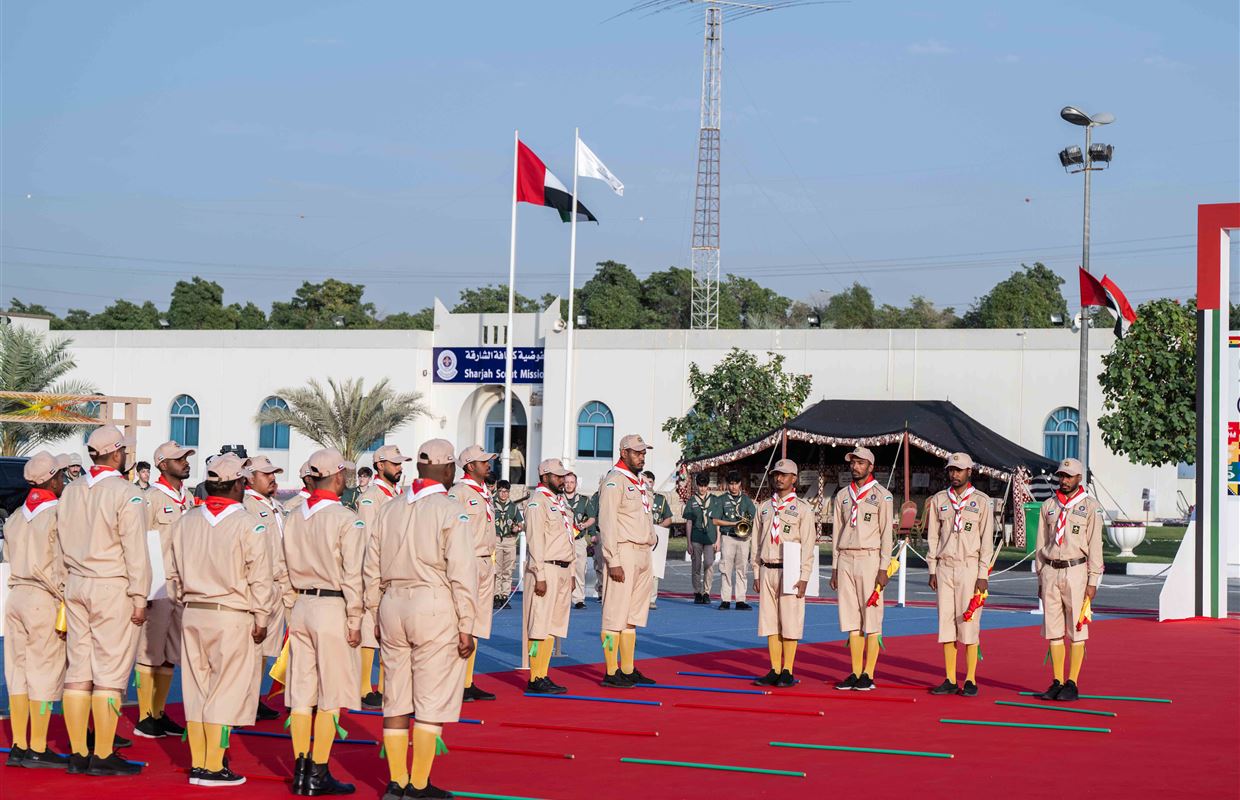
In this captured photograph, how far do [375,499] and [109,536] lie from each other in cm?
256

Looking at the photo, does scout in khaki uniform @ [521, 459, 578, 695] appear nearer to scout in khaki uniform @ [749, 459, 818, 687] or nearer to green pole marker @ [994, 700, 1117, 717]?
scout in khaki uniform @ [749, 459, 818, 687]

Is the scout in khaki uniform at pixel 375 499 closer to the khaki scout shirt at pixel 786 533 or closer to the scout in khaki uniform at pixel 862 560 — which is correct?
the khaki scout shirt at pixel 786 533

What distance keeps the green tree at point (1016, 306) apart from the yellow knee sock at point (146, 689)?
5909cm

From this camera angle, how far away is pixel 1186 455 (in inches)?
1324

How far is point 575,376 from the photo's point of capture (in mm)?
46281

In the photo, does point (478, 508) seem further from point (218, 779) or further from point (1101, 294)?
point (1101, 294)

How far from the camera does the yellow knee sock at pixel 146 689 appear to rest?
10500 millimetres

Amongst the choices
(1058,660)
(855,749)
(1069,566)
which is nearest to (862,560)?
(1069,566)

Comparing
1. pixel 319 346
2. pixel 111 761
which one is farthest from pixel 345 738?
pixel 319 346

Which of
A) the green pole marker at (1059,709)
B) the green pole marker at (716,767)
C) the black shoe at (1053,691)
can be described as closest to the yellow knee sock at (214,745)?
the green pole marker at (716,767)

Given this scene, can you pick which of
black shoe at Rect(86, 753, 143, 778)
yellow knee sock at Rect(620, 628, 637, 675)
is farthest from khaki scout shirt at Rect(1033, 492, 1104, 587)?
black shoe at Rect(86, 753, 143, 778)

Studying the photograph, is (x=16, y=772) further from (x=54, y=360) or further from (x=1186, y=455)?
(x=54, y=360)

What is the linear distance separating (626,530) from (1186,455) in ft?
78.5

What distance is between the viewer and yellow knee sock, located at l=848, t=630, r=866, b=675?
1297cm
